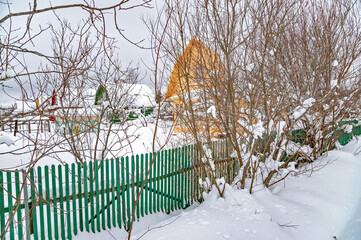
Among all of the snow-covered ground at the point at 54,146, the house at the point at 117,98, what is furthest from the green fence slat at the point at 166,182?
the house at the point at 117,98

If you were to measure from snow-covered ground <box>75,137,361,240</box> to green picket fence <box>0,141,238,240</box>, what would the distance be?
0.30 meters

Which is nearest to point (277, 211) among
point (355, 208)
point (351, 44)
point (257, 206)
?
point (257, 206)

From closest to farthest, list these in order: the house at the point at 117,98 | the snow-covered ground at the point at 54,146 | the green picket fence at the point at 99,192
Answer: the snow-covered ground at the point at 54,146
the green picket fence at the point at 99,192
the house at the point at 117,98

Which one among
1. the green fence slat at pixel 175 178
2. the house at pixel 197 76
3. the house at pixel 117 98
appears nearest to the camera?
the house at pixel 197 76

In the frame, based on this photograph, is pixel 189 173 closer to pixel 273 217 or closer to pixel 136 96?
pixel 273 217

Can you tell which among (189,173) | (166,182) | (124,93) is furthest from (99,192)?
(124,93)

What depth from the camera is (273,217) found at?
12.4 feet

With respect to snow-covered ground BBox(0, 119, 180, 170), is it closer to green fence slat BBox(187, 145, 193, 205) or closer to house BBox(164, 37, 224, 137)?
house BBox(164, 37, 224, 137)

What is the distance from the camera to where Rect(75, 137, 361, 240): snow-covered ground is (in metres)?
3.29

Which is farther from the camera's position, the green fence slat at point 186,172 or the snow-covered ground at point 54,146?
the green fence slat at point 186,172

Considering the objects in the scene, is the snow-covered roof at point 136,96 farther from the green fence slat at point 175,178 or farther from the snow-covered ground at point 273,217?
the snow-covered ground at point 273,217

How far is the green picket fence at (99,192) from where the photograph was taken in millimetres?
3412

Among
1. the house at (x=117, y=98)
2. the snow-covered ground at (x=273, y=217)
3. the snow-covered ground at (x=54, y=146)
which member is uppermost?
the house at (x=117, y=98)

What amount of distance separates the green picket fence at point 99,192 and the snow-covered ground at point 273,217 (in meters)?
0.30
